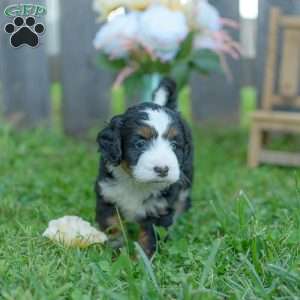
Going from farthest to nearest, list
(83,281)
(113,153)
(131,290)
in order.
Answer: (113,153), (83,281), (131,290)

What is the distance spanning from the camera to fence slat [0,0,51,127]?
5.16 m

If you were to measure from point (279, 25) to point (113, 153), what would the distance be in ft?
8.64

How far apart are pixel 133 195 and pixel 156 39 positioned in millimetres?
1282

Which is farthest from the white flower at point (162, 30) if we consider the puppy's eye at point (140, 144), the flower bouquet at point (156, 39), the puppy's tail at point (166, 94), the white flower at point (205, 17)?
the puppy's eye at point (140, 144)

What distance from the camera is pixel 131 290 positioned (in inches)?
87.3

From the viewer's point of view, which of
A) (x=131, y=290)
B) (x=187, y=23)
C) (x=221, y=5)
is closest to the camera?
(x=131, y=290)

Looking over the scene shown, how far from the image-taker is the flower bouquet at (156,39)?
393cm

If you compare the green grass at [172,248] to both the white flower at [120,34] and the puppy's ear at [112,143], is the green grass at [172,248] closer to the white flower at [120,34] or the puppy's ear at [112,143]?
the puppy's ear at [112,143]

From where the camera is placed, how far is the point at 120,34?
13.2 ft

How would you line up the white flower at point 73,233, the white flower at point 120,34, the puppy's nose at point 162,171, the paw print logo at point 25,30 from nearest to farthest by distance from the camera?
the puppy's nose at point 162,171, the white flower at point 73,233, the paw print logo at point 25,30, the white flower at point 120,34

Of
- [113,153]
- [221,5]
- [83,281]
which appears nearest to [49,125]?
[221,5]

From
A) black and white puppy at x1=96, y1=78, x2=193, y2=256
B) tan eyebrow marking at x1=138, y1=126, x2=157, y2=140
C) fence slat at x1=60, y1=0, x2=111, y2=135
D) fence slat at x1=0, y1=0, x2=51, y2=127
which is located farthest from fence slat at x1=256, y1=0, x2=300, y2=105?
tan eyebrow marking at x1=138, y1=126, x2=157, y2=140

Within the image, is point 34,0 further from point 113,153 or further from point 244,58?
point 244,58

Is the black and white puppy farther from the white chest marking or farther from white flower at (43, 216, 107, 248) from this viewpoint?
white flower at (43, 216, 107, 248)
